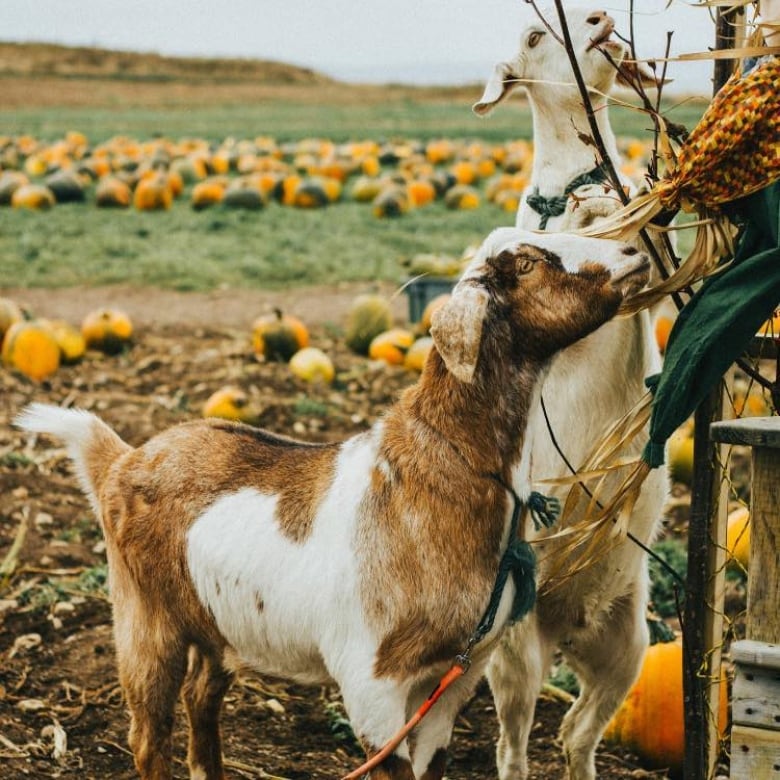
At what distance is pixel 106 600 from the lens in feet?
20.7

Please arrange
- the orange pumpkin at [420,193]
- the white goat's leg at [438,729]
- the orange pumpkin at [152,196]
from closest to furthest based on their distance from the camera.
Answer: the white goat's leg at [438,729] < the orange pumpkin at [152,196] < the orange pumpkin at [420,193]

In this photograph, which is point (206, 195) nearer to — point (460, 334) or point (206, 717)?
point (206, 717)

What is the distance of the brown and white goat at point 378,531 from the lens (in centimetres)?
358

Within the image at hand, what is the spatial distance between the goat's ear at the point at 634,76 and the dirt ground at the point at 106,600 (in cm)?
280

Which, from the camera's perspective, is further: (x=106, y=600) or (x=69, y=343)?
(x=69, y=343)

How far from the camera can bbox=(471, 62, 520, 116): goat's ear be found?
475cm

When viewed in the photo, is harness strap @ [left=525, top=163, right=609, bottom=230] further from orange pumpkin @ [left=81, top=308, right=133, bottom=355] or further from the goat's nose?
orange pumpkin @ [left=81, top=308, right=133, bottom=355]

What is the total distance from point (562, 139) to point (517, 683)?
2046 mm

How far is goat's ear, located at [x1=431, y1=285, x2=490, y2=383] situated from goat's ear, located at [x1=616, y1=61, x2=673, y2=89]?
0.89 meters

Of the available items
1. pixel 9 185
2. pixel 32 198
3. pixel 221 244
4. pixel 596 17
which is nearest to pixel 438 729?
pixel 596 17

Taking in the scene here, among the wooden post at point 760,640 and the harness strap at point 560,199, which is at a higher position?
the harness strap at point 560,199

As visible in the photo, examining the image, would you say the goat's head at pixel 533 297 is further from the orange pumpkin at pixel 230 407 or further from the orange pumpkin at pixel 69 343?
the orange pumpkin at pixel 69 343

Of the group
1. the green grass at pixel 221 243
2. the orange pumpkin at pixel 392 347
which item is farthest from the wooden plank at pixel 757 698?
the green grass at pixel 221 243

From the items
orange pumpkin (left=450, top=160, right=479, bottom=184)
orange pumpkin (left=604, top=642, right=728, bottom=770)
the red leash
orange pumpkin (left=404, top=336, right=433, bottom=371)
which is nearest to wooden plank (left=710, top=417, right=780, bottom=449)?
the red leash
